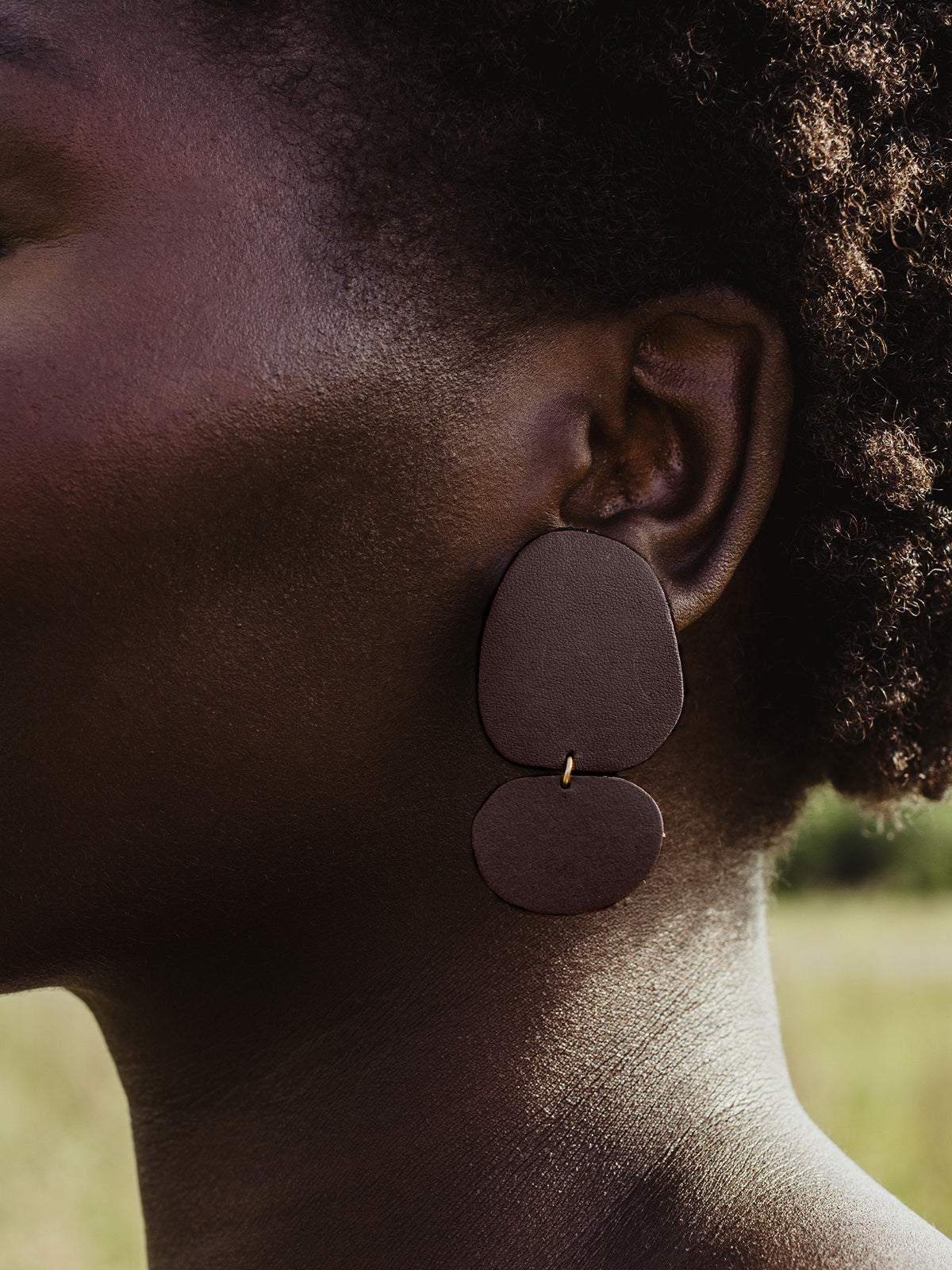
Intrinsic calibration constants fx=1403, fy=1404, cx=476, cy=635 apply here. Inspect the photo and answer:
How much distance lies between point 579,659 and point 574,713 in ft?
0.18

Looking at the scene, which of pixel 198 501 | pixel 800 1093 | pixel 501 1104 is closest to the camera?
pixel 198 501

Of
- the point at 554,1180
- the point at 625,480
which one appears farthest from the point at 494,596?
the point at 554,1180

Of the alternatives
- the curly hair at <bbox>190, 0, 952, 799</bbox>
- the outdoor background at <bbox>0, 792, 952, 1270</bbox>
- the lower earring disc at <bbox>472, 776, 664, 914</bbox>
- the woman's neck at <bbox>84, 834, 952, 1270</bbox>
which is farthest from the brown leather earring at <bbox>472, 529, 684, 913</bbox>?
the outdoor background at <bbox>0, 792, 952, 1270</bbox>

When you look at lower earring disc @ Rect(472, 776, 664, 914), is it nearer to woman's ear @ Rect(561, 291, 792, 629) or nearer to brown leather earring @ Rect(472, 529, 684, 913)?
brown leather earring @ Rect(472, 529, 684, 913)

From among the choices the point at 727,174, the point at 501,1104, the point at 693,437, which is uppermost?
the point at 727,174

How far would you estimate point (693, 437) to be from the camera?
1.51m

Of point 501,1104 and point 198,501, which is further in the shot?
point 501,1104

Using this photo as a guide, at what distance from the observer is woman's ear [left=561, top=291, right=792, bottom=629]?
149cm

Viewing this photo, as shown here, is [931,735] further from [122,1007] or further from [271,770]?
[122,1007]

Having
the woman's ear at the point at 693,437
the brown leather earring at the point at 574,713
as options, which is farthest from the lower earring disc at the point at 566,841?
the woman's ear at the point at 693,437

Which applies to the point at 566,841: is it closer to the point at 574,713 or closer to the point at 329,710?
the point at 574,713

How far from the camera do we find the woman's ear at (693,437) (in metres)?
1.49

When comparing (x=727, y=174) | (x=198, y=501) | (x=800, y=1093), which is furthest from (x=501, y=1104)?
(x=800, y=1093)

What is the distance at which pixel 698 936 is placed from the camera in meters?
1.59
